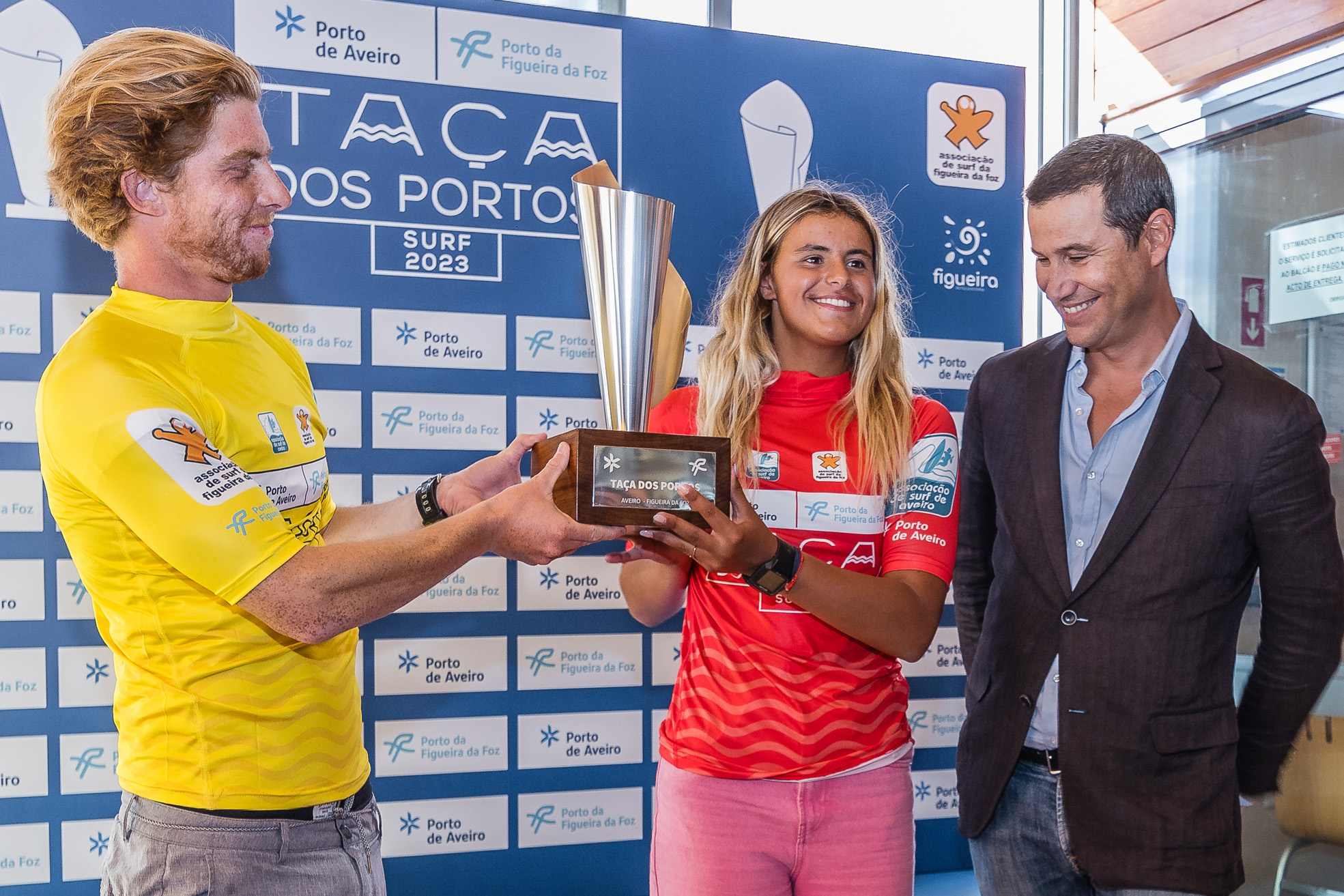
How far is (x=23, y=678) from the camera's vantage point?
2.46 metres

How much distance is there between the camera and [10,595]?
8.07 feet

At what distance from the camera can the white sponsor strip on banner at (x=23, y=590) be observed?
2455 mm

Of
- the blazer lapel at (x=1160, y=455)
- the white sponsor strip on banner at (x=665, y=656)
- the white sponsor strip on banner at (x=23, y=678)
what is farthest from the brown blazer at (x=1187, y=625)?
the white sponsor strip on banner at (x=23, y=678)

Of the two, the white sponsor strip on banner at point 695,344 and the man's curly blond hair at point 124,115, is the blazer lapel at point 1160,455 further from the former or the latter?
the white sponsor strip on banner at point 695,344

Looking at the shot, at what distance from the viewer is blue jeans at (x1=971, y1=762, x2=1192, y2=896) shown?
1.47 meters

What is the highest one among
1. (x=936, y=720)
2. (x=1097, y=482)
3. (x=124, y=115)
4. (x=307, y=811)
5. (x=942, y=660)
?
(x=124, y=115)

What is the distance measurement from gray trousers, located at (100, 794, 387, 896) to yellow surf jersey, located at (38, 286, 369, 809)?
0.09 feet

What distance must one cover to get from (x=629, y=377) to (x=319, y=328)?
1.54 m

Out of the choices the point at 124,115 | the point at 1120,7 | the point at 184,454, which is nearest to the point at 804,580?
the point at 184,454

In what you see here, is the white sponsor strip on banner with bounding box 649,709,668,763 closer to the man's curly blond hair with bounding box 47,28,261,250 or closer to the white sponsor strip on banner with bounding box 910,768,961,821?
the white sponsor strip on banner with bounding box 910,768,961,821

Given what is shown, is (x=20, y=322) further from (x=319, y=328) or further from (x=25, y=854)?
(x=25, y=854)

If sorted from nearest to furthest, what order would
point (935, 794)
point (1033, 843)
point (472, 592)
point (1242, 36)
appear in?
point (1033, 843) < point (472, 592) < point (1242, 36) < point (935, 794)

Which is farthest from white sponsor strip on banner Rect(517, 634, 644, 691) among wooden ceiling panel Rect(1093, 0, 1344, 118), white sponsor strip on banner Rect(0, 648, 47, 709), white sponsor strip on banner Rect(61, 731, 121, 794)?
wooden ceiling panel Rect(1093, 0, 1344, 118)

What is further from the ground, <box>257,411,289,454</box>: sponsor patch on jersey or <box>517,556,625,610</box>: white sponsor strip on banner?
<box>257,411,289,454</box>: sponsor patch on jersey
